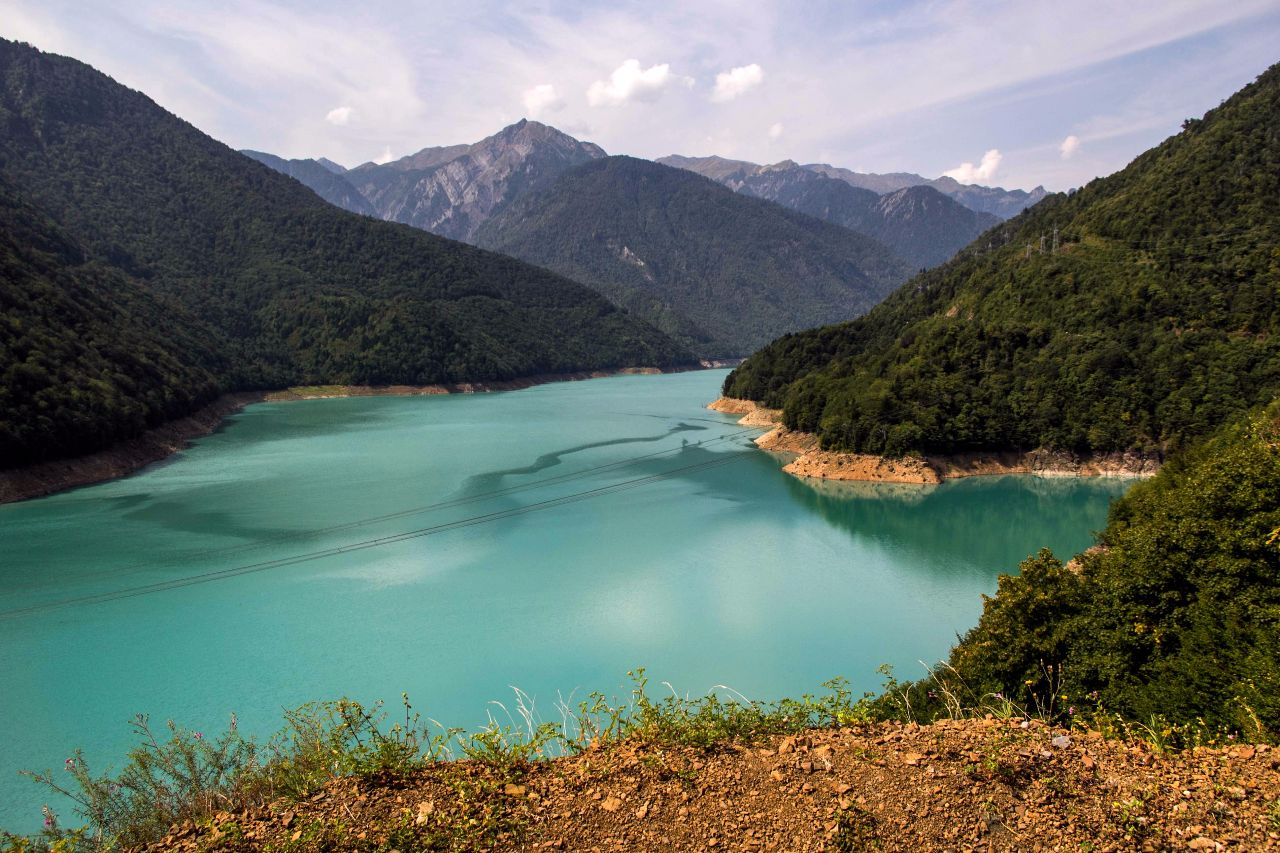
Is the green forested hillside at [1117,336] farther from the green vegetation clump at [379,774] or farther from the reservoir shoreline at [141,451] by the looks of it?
the reservoir shoreline at [141,451]

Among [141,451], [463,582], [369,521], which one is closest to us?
[463,582]

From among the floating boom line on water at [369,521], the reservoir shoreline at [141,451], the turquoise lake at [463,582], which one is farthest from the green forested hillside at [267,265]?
the floating boom line on water at [369,521]

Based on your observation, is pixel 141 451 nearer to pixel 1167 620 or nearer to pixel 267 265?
pixel 1167 620

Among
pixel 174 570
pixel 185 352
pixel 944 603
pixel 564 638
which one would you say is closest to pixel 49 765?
pixel 564 638

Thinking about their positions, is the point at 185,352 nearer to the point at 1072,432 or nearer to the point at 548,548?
the point at 548,548

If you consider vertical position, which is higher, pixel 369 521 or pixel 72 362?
pixel 72 362

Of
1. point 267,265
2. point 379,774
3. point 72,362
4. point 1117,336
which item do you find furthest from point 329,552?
point 267,265
